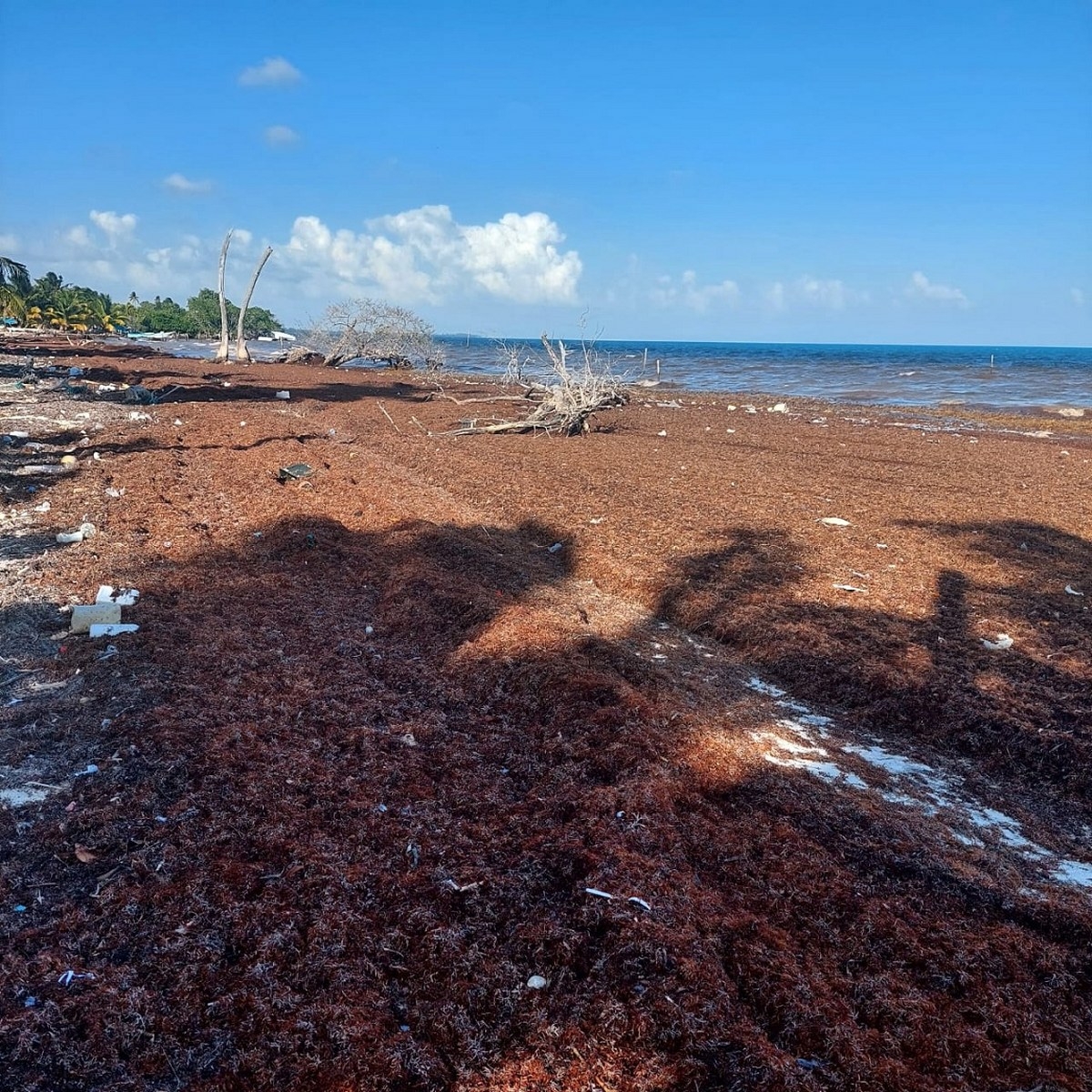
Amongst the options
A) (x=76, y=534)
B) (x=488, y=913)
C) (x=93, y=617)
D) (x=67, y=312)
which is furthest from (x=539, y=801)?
(x=67, y=312)

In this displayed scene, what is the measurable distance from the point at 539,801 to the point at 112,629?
9.41ft

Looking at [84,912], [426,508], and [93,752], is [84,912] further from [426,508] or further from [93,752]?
[426,508]

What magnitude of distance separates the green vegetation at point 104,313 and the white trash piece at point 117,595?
44928 millimetres

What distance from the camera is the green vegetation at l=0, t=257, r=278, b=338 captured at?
1901 inches

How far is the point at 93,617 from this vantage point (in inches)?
181

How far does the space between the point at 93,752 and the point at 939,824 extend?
11.7ft

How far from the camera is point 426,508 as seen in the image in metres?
8.36

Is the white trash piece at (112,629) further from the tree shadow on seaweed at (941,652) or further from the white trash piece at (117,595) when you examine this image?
the tree shadow on seaweed at (941,652)

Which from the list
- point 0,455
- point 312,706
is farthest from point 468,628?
point 0,455

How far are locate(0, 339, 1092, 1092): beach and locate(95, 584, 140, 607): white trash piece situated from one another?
82mm

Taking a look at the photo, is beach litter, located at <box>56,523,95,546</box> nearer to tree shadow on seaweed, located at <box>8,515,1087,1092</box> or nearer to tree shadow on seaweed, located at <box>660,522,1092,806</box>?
tree shadow on seaweed, located at <box>8,515,1087,1092</box>

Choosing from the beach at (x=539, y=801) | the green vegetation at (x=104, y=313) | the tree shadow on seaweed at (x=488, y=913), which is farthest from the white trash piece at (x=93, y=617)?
the green vegetation at (x=104, y=313)

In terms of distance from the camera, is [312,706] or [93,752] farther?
[312,706]

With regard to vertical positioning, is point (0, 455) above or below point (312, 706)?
above
